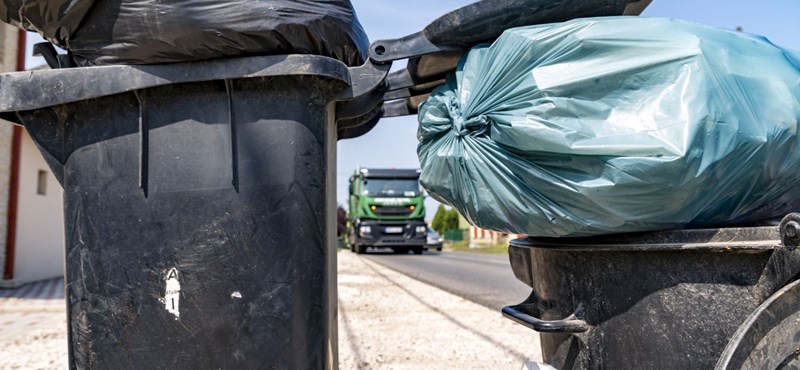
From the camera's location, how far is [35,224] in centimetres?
1022

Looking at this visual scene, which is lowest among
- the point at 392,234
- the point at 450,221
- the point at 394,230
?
the point at 450,221

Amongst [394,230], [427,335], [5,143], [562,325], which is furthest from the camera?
[394,230]

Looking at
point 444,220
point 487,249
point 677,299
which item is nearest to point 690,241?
point 677,299

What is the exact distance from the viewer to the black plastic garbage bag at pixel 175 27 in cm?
162

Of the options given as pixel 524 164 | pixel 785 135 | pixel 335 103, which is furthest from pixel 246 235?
pixel 785 135

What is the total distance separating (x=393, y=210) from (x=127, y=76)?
18.4 metres

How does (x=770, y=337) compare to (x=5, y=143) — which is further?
(x=5, y=143)

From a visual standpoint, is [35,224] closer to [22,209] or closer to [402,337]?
[22,209]

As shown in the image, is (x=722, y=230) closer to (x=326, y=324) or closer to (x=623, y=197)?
(x=623, y=197)

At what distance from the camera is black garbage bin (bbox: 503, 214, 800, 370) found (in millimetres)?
1229

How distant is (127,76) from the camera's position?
5.50 feet

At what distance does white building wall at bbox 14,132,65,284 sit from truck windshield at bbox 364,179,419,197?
33.7 ft

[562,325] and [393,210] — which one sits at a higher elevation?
[393,210]

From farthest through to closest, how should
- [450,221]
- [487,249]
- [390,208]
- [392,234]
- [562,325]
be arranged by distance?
[450,221] < [487,249] < [392,234] < [390,208] < [562,325]
